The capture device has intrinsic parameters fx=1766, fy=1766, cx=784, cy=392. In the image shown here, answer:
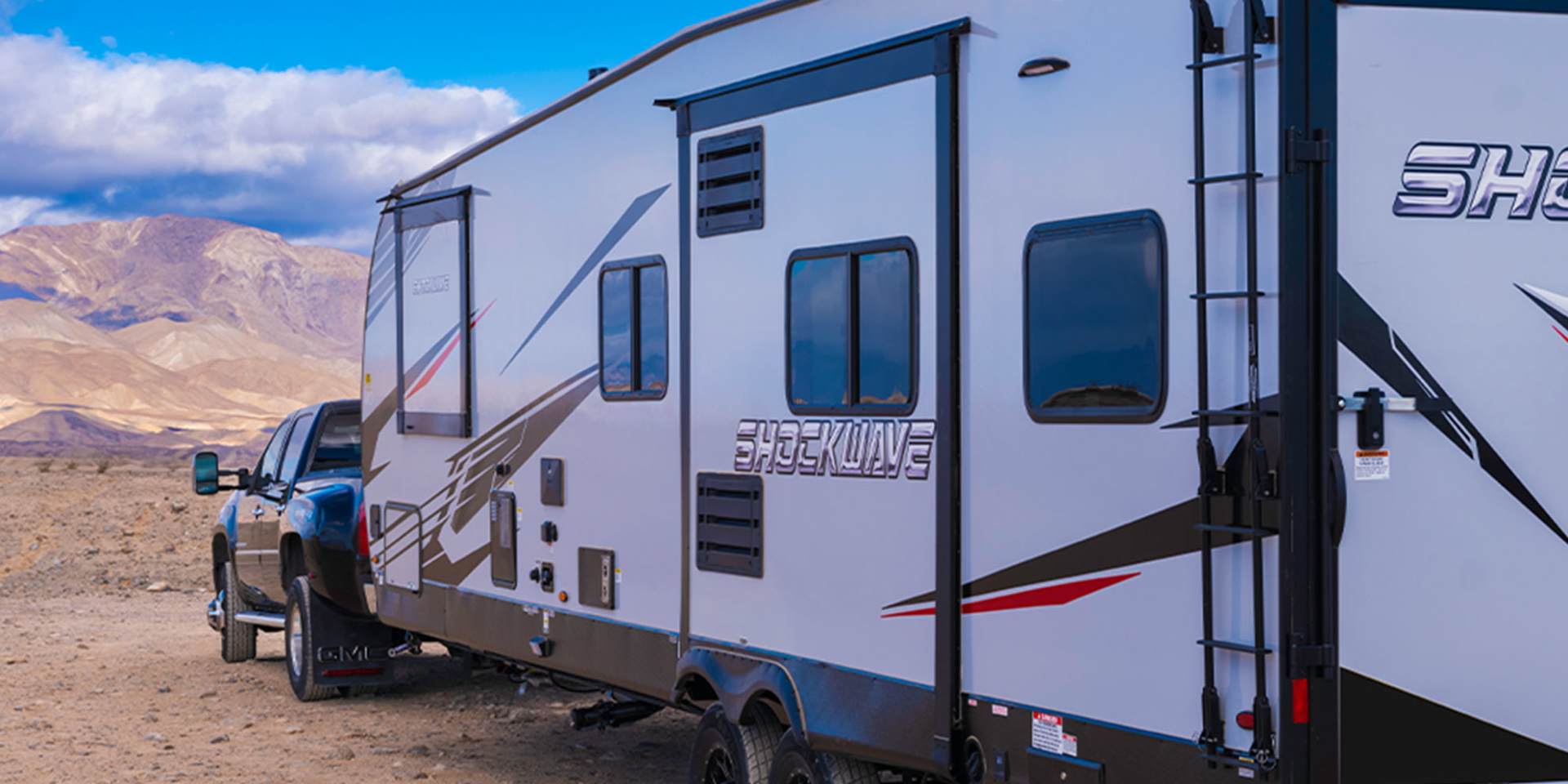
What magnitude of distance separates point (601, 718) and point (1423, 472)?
4698 mm

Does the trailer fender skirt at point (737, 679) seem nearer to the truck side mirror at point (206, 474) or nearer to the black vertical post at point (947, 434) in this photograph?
the black vertical post at point (947, 434)

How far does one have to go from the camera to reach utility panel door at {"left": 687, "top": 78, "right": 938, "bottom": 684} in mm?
5910

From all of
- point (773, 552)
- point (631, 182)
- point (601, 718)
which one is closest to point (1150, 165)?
point (773, 552)

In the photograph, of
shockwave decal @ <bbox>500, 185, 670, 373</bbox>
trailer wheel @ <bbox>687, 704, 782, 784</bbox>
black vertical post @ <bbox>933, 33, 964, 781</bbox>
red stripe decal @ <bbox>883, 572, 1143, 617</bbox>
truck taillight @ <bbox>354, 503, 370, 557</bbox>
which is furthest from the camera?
truck taillight @ <bbox>354, 503, 370, 557</bbox>

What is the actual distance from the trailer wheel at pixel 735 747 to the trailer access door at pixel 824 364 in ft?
0.98

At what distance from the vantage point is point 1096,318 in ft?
16.9

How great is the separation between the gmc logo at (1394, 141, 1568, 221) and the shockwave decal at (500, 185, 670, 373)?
3427 mm

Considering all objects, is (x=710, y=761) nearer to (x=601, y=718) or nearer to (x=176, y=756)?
(x=601, y=718)

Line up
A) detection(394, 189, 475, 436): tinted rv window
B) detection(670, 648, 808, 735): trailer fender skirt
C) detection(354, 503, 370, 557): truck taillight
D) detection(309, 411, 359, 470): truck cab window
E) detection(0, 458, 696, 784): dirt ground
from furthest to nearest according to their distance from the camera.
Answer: detection(309, 411, 359, 470): truck cab window
detection(354, 503, 370, 557): truck taillight
detection(0, 458, 696, 784): dirt ground
detection(394, 189, 475, 436): tinted rv window
detection(670, 648, 808, 735): trailer fender skirt

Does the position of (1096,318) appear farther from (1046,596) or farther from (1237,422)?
(1046,596)

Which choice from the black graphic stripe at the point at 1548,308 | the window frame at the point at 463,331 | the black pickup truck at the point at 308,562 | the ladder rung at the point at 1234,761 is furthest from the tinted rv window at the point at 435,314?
the black graphic stripe at the point at 1548,308

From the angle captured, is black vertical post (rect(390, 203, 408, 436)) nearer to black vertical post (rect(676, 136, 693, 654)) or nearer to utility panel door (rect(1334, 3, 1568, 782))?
black vertical post (rect(676, 136, 693, 654))

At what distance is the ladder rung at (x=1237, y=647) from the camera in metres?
4.57

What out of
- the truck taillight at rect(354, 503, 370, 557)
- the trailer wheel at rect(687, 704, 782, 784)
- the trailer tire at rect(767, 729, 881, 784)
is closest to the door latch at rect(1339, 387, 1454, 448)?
the trailer tire at rect(767, 729, 881, 784)
